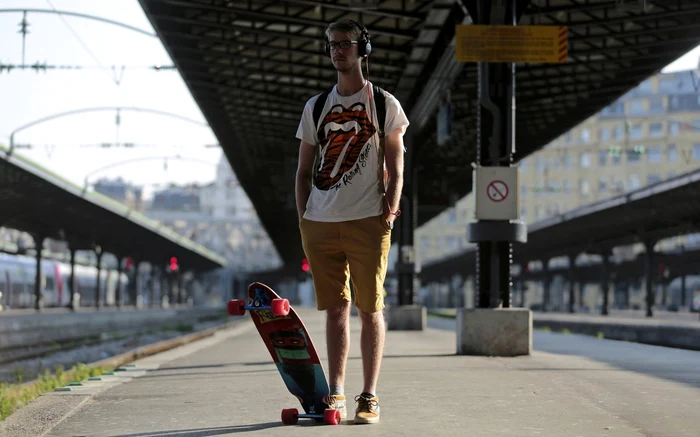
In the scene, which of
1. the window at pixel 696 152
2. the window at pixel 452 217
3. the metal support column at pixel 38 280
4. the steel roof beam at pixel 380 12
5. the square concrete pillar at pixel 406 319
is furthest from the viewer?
the window at pixel 452 217

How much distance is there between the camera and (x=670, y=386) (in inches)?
367

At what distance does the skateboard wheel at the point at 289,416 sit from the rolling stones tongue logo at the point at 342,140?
1.27 metres

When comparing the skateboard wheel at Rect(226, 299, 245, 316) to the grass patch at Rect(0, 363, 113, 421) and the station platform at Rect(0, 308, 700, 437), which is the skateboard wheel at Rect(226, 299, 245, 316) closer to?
the station platform at Rect(0, 308, 700, 437)

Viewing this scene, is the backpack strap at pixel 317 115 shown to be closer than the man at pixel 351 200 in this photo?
No

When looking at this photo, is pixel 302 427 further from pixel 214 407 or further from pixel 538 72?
pixel 538 72

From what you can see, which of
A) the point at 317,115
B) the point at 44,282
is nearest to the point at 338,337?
the point at 317,115

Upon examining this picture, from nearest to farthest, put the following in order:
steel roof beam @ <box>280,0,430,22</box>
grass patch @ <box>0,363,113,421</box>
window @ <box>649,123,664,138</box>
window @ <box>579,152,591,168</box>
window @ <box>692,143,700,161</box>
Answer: grass patch @ <box>0,363,113,421</box> → steel roof beam @ <box>280,0,430,22</box> → window @ <box>692,143,700,161</box> → window @ <box>649,123,664,138</box> → window @ <box>579,152,591,168</box>

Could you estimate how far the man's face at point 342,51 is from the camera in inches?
260

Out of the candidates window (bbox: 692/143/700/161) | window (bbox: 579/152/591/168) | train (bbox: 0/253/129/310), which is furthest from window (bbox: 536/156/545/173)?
train (bbox: 0/253/129/310)

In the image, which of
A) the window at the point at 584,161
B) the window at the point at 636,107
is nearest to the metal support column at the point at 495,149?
the window at the point at 636,107

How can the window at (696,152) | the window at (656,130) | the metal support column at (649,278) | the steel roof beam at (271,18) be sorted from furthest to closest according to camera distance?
1. the window at (656,130)
2. the window at (696,152)
3. the metal support column at (649,278)
4. the steel roof beam at (271,18)

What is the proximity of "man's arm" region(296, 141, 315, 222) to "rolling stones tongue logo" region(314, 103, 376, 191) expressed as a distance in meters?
0.13

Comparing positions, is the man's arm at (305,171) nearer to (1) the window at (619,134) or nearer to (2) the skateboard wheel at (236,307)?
(2) the skateboard wheel at (236,307)

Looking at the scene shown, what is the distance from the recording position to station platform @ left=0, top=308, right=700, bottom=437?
653 centimetres
